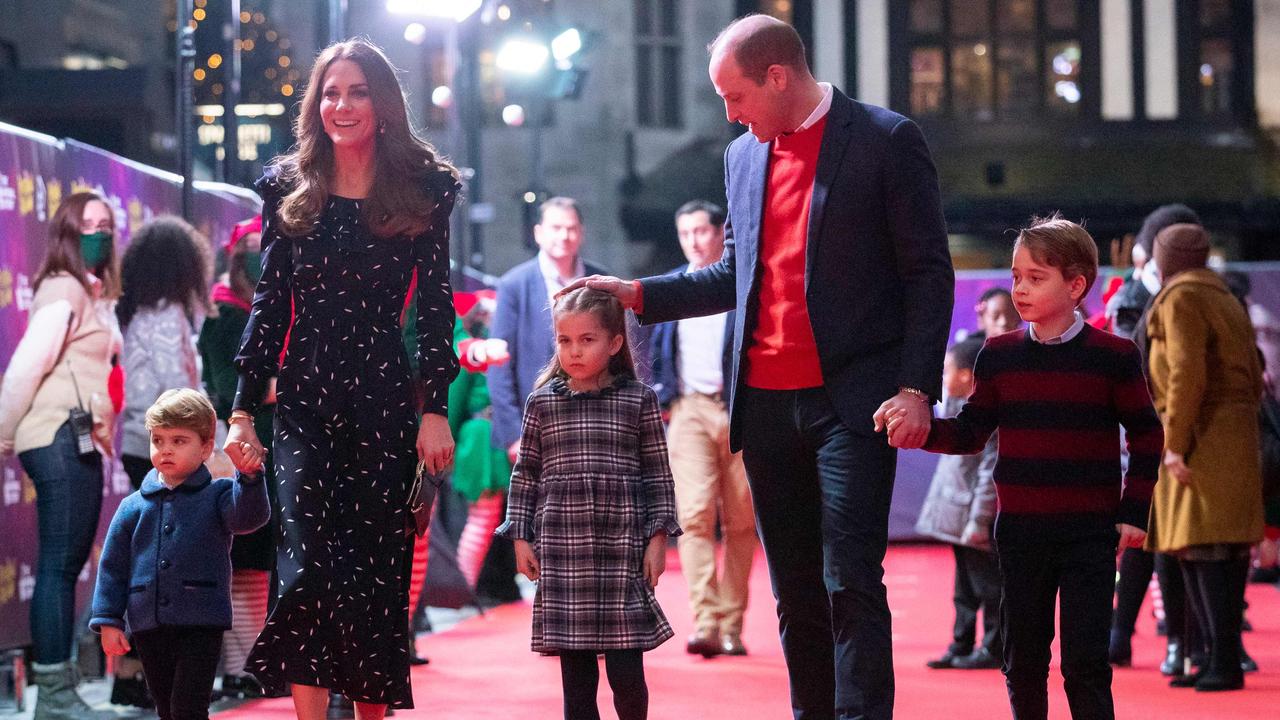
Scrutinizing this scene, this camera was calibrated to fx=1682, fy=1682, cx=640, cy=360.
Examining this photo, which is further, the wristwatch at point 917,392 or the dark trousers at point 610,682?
the dark trousers at point 610,682

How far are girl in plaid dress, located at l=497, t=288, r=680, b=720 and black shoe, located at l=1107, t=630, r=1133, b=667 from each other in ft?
10.5

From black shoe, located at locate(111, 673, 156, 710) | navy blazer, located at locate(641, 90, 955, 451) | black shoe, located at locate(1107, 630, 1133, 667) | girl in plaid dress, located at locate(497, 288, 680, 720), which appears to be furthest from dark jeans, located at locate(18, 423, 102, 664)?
black shoe, located at locate(1107, 630, 1133, 667)

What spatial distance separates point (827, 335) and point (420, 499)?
3.74ft

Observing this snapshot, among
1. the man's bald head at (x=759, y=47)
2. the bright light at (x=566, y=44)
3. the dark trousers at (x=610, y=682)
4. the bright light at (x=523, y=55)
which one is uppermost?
the bright light at (x=566, y=44)

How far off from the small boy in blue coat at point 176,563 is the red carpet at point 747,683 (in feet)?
4.38

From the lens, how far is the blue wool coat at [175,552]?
4.55 metres

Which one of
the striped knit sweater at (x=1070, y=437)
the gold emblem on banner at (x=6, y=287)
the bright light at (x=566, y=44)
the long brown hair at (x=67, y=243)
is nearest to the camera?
the striped knit sweater at (x=1070, y=437)

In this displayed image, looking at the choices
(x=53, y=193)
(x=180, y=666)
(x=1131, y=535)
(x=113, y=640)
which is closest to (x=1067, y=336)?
(x=1131, y=535)

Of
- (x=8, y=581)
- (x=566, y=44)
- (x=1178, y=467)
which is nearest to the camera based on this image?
(x=8, y=581)

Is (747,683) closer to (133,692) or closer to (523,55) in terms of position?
(133,692)

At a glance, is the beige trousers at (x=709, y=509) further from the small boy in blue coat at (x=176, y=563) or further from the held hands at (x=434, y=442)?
the held hands at (x=434, y=442)

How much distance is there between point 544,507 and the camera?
472 centimetres

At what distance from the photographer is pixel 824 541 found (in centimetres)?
411

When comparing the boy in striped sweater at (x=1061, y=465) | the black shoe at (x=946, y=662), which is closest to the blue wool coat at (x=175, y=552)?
the boy in striped sweater at (x=1061, y=465)
